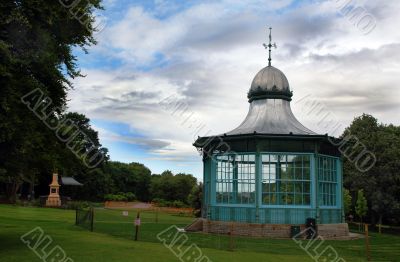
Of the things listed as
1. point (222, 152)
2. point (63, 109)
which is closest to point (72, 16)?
point (63, 109)

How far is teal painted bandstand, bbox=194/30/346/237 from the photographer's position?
2644cm

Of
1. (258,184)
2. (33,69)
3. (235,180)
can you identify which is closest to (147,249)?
(33,69)

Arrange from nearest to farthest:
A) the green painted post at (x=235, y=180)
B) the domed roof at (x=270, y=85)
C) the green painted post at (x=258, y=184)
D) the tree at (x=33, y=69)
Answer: the tree at (x=33, y=69) < the green painted post at (x=258, y=184) < the green painted post at (x=235, y=180) < the domed roof at (x=270, y=85)

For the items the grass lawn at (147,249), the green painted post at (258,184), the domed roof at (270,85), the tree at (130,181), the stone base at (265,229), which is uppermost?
the domed roof at (270,85)

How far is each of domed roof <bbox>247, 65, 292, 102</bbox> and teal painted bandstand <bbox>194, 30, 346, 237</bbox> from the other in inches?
33.2

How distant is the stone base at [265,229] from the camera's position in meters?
25.7

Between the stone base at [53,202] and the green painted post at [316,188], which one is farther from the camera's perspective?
the stone base at [53,202]

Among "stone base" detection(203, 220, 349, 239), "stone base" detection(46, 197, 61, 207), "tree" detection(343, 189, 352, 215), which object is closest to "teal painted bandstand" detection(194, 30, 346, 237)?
"stone base" detection(203, 220, 349, 239)

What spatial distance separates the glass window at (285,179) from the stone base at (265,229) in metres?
1.42

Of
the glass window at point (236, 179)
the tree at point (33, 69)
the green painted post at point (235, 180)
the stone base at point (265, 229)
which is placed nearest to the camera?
the tree at point (33, 69)

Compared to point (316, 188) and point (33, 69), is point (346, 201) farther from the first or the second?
point (33, 69)

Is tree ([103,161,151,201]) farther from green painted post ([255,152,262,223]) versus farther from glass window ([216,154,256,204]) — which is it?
green painted post ([255,152,262,223])

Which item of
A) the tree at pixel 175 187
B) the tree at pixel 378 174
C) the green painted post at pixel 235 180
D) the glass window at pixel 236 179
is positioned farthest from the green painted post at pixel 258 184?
the tree at pixel 175 187

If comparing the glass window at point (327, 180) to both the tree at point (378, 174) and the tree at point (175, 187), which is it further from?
the tree at point (175, 187)
